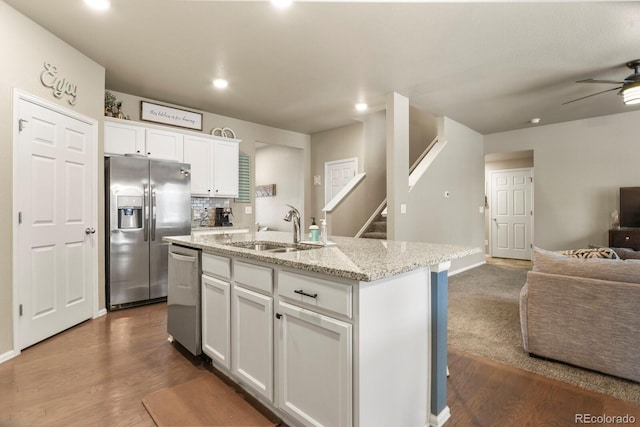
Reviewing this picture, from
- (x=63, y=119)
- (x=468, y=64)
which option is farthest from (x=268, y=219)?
(x=468, y=64)

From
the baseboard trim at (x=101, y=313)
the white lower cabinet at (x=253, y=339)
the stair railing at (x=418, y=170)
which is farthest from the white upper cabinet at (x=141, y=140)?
the stair railing at (x=418, y=170)

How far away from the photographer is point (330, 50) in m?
3.03

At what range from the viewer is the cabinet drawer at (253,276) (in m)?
1.67

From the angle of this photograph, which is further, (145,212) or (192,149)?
(192,149)

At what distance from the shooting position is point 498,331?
2.91m

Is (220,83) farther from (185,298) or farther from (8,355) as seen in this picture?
(8,355)

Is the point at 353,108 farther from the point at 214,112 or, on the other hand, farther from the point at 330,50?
the point at 214,112

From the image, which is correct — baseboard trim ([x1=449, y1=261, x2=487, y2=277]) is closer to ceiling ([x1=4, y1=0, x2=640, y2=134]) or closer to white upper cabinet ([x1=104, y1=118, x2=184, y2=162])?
ceiling ([x1=4, y1=0, x2=640, y2=134])

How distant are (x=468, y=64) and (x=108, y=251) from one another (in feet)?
14.5


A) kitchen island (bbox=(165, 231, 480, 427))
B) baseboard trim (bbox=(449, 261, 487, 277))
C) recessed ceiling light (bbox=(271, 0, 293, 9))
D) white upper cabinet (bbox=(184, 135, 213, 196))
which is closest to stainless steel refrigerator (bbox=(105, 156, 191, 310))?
white upper cabinet (bbox=(184, 135, 213, 196))

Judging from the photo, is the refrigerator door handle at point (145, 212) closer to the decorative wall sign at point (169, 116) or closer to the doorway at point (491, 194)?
the decorative wall sign at point (169, 116)

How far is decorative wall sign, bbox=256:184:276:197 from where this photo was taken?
7.48 m

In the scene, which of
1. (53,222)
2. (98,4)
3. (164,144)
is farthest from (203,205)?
(98,4)

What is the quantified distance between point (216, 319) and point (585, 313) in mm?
2527
